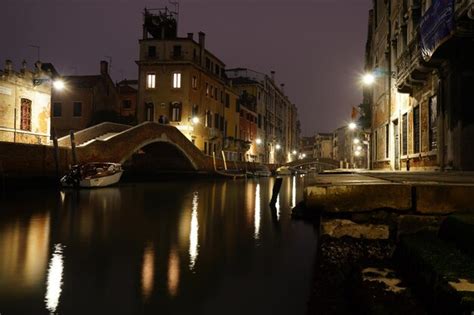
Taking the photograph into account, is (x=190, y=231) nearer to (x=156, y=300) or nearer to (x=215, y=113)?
(x=156, y=300)

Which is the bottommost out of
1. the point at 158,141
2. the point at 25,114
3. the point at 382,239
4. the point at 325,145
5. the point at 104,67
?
the point at 382,239

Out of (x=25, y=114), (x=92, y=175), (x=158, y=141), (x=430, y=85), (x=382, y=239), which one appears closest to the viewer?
(x=382, y=239)

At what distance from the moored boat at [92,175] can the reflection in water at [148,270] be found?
45.4 feet

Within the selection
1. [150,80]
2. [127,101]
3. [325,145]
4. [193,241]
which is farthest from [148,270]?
[325,145]

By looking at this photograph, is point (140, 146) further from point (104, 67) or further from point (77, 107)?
point (104, 67)

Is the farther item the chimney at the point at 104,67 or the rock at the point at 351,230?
the chimney at the point at 104,67

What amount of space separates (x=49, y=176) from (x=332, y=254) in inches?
701

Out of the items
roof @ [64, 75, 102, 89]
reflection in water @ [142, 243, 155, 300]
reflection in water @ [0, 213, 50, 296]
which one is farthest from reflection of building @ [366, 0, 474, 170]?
roof @ [64, 75, 102, 89]

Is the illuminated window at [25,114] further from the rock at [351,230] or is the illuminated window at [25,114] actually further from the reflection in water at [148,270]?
the rock at [351,230]

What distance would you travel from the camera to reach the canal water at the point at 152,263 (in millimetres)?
4199

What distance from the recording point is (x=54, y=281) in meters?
4.88

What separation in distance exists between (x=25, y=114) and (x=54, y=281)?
20.2 m

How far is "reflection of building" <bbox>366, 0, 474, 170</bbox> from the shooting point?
27.6 ft

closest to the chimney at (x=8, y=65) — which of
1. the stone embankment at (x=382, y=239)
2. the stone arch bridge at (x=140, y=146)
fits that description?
the stone arch bridge at (x=140, y=146)
